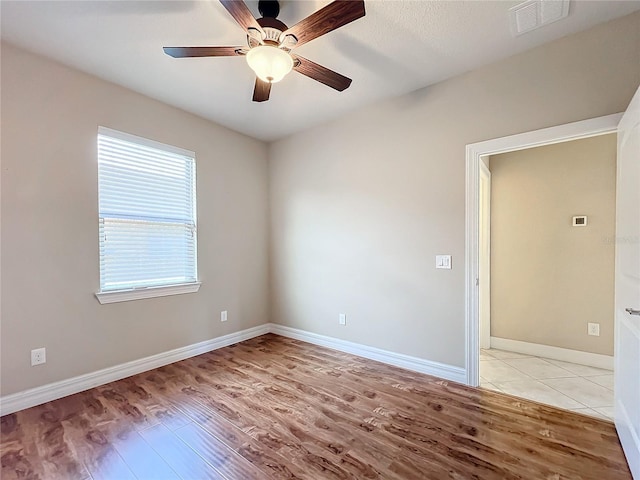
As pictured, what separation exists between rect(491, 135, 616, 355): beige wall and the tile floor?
282 mm

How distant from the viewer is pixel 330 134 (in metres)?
3.59

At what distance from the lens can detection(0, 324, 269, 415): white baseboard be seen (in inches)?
88.2

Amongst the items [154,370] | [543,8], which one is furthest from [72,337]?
[543,8]

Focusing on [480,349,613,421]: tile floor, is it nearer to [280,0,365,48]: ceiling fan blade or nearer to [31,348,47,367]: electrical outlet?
[280,0,365,48]: ceiling fan blade

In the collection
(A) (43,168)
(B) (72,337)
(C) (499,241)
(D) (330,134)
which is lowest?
(B) (72,337)

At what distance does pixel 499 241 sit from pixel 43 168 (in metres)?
4.55

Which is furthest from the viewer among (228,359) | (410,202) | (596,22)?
(228,359)

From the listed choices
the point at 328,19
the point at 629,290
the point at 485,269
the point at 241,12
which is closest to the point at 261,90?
the point at 241,12

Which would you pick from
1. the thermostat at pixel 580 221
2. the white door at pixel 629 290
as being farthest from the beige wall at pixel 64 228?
the thermostat at pixel 580 221

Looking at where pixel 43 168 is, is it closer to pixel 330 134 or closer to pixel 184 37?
pixel 184 37

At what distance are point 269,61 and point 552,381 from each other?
3474mm

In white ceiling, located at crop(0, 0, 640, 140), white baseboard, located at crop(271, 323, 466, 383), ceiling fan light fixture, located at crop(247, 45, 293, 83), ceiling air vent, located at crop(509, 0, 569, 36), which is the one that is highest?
white ceiling, located at crop(0, 0, 640, 140)

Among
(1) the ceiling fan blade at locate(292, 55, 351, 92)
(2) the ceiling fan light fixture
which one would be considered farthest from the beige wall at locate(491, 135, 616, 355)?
(2) the ceiling fan light fixture

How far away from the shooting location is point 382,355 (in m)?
3.16
